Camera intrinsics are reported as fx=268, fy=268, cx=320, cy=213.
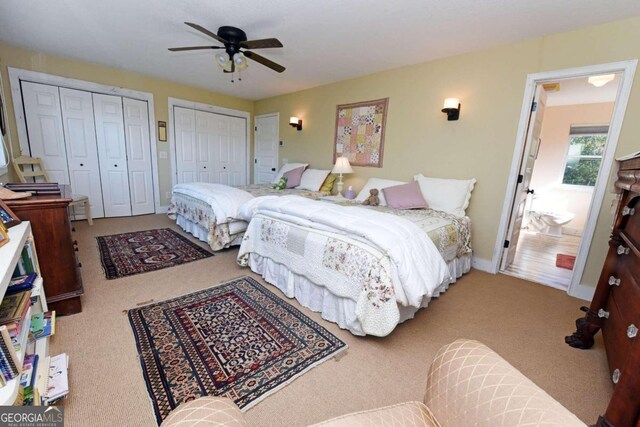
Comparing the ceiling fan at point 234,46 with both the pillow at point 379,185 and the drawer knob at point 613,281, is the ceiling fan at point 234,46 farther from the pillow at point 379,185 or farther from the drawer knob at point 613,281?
the drawer knob at point 613,281

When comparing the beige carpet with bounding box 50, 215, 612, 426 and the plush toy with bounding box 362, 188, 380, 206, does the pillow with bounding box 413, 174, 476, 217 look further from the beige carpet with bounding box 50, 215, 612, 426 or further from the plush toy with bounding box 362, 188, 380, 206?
the beige carpet with bounding box 50, 215, 612, 426

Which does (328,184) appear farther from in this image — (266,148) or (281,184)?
(266,148)

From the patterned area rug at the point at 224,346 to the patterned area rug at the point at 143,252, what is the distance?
826 millimetres

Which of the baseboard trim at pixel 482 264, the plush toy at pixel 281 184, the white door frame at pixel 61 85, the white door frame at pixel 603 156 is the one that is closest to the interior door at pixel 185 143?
the white door frame at pixel 61 85

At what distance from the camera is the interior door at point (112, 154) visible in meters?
4.18

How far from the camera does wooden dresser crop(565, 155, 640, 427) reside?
92 centimetres

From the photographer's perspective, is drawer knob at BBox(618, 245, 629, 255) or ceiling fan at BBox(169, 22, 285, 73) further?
ceiling fan at BBox(169, 22, 285, 73)

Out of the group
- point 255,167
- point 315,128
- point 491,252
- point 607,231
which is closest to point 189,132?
point 255,167

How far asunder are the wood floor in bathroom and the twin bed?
740mm

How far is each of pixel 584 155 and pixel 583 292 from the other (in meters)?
3.78

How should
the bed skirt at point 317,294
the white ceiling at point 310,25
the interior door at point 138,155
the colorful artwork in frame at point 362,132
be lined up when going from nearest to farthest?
the bed skirt at point 317,294 → the white ceiling at point 310,25 → the colorful artwork in frame at point 362,132 → the interior door at point 138,155

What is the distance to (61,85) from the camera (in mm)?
3791

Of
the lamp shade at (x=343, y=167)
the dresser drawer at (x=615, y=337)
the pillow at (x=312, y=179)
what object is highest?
the lamp shade at (x=343, y=167)

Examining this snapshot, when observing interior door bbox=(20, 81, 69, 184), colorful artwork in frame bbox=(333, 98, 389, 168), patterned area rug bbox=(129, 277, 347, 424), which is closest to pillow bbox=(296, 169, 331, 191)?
colorful artwork in frame bbox=(333, 98, 389, 168)
